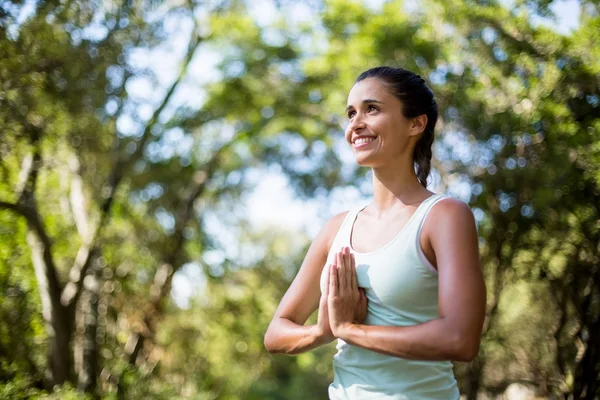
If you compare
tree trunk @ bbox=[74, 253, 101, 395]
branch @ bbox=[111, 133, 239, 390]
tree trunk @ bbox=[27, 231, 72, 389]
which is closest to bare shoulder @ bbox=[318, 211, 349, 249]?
tree trunk @ bbox=[27, 231, 72, 389]

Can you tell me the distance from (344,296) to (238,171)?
13.8m

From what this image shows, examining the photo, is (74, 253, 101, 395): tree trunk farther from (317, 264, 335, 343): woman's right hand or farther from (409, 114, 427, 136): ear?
(409, 114, 427, 136): ear

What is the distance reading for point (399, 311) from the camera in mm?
1548

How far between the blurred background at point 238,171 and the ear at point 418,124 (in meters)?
4.97

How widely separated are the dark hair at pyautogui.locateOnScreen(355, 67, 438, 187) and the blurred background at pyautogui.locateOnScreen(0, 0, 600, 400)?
16.1 feet

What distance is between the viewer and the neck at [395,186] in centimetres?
172

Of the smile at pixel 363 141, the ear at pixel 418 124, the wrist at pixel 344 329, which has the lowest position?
the wrist at pixel 344 329

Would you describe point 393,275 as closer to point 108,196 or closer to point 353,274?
point 353,274

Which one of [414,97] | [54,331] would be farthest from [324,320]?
[54,331]

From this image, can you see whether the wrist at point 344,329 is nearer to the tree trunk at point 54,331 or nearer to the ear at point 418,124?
the ear at point 418,124

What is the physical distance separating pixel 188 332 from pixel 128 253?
374 centimetres

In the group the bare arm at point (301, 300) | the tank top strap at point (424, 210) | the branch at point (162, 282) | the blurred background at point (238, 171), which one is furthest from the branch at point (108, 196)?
the tank top strap at point (424, 210)

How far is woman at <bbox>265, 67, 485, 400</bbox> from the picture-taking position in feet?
4.77

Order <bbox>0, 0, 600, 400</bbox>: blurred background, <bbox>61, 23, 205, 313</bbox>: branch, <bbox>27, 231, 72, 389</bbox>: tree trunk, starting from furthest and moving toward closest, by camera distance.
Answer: <bbox>61, 23, 205, 313</bbox>: branch → <bbox>27, 231, 72, 389</bbox>: tree trunk → <bbox>0, 0, 600, 400</bbox>: blurred background
